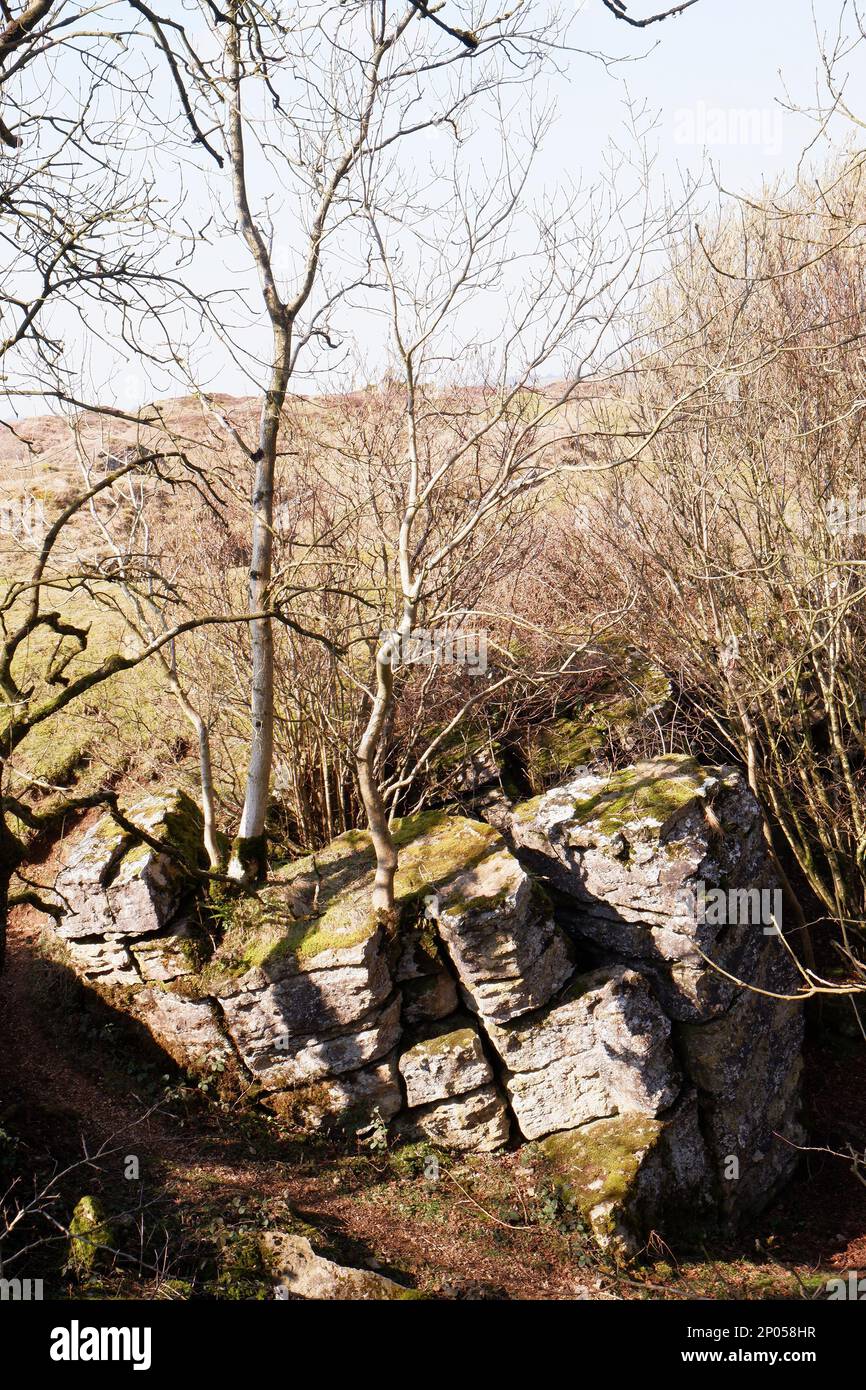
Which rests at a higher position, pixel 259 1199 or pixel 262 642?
pixel 262 642

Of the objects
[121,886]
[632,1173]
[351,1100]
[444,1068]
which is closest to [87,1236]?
[351,1100]

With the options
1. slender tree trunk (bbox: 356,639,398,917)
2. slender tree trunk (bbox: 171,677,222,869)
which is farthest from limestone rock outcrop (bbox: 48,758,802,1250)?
slender tree trunk (bbox: 171,677,222,869)

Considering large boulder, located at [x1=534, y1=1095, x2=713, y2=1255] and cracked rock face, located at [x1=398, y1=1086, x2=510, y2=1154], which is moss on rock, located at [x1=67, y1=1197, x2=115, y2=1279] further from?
large boulder, located at [x1=534, y1=1095, x2=713, y2=1255]

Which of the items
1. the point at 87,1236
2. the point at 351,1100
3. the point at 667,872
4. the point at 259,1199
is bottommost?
the point at 259,1199

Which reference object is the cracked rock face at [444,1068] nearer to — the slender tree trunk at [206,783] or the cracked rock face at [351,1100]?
the cracked rock face at [351,1100]

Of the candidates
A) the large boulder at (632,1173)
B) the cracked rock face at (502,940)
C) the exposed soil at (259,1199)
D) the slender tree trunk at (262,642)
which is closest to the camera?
the exposed soil at (259,1199)

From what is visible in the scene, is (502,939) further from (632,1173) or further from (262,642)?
(262,642)

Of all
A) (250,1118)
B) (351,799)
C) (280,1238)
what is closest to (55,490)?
(351,799)

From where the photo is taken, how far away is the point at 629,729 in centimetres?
1039

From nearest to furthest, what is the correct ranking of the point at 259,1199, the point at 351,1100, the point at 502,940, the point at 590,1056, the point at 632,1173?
the point at 259,1199, the point at 632,1173, the point at 502,940, the point at 590,1056, the point at 351,1100

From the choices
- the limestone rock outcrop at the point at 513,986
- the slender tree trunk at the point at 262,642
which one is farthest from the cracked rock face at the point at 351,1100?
the slender tree trunk at the point at 262,642
